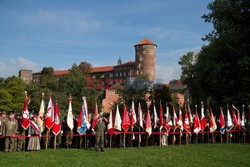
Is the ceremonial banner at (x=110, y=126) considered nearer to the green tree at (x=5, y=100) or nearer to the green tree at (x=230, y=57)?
the green tree at (x=230, y=57)

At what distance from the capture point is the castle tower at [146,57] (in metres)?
116

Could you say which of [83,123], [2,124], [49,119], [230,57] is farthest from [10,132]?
[230,57]

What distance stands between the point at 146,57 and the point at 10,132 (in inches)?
4122

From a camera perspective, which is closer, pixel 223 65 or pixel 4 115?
pixel 4 115

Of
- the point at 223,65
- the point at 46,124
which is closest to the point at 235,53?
the point at 223,65

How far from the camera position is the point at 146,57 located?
117 meters

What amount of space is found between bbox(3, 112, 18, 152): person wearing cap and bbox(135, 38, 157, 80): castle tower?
101165mm

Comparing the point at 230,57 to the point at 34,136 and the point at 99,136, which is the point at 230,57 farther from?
the point at 34,136

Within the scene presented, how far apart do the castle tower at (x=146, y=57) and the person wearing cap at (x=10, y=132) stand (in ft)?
332

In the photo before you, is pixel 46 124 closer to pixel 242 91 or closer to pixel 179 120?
pixel 179 120

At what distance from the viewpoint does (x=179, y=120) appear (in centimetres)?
1992

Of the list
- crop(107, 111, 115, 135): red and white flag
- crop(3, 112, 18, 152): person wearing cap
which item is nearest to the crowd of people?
crop(3, 112, 18, 152): person wearing cap

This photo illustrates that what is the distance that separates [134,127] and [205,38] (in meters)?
15.6

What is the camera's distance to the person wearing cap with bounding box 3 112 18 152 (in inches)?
571
